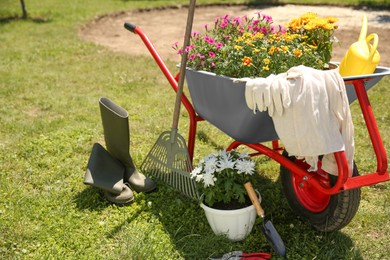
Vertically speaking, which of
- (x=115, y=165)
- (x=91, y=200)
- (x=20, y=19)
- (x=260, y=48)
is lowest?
(x=20, y=19)

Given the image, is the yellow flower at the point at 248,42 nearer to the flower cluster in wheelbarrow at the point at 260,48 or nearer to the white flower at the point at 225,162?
the flower cluster in wheelbarrow at the point at 260,48

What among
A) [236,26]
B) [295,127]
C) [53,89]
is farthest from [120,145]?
[53,89]

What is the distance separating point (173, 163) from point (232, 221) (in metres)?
0.62

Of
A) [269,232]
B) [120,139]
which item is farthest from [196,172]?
[120,139]

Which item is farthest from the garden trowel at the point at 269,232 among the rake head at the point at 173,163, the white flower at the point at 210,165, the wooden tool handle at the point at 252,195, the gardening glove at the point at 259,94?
the gardening glove at the point at 259,94

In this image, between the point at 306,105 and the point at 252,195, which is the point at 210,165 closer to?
the point at 252,195

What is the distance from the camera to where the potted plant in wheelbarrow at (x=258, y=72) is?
97.0 inches

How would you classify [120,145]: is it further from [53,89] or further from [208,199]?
[53,89]

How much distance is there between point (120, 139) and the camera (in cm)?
312

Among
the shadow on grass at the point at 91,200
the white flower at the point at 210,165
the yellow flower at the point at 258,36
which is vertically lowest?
the shadow on grass at the point at 91,200

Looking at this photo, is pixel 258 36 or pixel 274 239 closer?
pixel 274 239

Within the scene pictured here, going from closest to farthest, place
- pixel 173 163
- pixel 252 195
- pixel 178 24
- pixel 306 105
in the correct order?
1. pixel 306 105
2. pixel 252 195
3. pixel 173 163
4. pixel 178 24

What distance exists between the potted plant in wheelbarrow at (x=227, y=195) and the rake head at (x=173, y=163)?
0.45ft

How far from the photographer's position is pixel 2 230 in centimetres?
273
